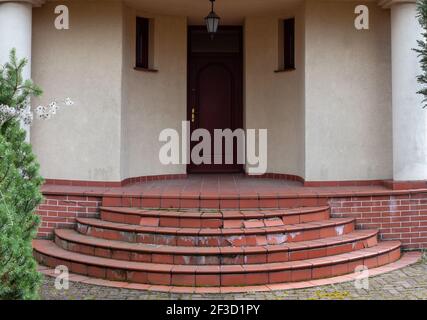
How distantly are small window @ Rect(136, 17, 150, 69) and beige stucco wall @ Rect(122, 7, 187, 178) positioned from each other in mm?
116

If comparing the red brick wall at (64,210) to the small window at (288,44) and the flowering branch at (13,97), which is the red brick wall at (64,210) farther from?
the small window at (288,44)

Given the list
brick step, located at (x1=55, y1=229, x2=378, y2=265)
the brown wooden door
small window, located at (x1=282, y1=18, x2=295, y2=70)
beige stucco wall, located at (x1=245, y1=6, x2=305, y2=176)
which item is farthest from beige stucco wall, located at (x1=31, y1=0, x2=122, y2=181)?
small window, located at (x1=282, y1=18, x2=295, y2=70)

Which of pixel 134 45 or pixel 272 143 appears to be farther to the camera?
pixel 272 143

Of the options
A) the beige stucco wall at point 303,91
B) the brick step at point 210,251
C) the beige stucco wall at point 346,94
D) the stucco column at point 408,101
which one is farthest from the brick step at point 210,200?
the stucco column at point 408,101

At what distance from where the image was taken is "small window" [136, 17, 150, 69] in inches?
314

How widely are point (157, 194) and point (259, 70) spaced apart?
356cm

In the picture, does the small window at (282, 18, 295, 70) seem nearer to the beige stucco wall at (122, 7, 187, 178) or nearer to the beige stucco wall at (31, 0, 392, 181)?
the beige stucco wall at (31, 0, 392, 181)

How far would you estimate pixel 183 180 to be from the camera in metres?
8.14

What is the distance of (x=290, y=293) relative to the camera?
4.81 meters

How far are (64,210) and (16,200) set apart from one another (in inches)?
120
